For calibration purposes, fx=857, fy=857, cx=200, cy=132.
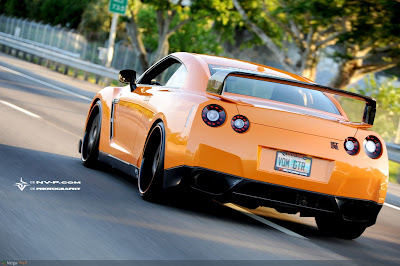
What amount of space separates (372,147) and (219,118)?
137 cm

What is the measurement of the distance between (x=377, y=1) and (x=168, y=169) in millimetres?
15869

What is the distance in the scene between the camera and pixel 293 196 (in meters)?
6.94

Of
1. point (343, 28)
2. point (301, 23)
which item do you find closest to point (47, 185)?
point (343, 28)

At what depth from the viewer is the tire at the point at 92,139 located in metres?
9.47

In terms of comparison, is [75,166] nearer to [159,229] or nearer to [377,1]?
[159,229]

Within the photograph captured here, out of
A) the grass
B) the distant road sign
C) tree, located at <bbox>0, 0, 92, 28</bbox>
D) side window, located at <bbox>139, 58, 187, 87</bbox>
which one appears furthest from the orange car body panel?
tree, located at <bbox>0, 0, 92, 28</bbox>

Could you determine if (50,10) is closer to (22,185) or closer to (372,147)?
(22,185)

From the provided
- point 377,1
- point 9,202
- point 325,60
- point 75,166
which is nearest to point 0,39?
point 325,60

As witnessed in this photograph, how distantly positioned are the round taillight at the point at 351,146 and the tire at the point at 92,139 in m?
3.29

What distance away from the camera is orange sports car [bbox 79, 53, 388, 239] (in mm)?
6855

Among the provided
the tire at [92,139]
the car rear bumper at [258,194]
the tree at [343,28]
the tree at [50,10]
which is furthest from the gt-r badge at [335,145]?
the tree at [50,10]

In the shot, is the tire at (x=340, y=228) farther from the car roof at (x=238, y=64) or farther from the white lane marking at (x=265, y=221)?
the car roof at (x=238, y=64)

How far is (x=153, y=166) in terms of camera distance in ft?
25.1

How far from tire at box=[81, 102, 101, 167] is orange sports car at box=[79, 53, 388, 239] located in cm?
185
